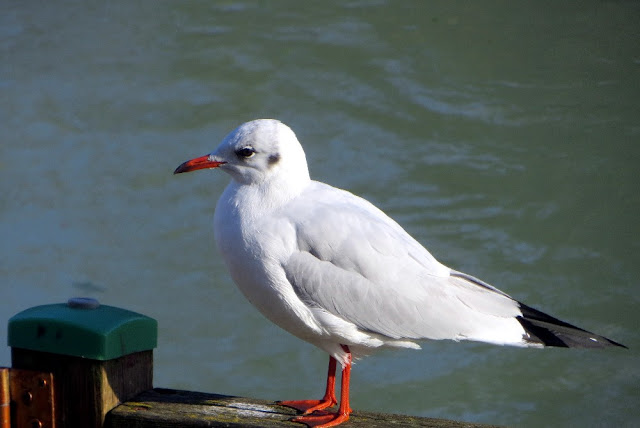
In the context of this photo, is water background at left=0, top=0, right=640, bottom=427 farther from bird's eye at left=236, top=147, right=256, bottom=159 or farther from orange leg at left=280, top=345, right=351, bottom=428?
bird's eye at left=236, top=147, right=256, bottom=159

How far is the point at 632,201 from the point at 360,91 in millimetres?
2271

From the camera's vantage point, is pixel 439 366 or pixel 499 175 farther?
pixel 499 175

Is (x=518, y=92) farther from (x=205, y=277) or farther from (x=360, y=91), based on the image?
(x=205, y=277)

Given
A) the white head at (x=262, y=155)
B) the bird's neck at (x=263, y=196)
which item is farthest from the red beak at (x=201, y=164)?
the bird's neck at (x=263, y=196)

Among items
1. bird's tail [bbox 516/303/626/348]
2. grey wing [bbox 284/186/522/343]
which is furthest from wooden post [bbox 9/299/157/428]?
bird's tail [bbox 516/303/626/348]

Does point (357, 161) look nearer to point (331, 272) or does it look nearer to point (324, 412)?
point (331, 272)

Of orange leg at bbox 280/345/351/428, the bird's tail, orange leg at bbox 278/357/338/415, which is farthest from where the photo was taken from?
the bird's tail

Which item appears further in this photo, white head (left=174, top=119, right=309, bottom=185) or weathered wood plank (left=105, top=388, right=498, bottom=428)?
white head (left=174, top=119, right=309, bottom=185)

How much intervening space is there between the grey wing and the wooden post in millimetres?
608

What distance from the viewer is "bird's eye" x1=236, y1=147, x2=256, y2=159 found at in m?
2.90

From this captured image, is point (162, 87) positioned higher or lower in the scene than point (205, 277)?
higher

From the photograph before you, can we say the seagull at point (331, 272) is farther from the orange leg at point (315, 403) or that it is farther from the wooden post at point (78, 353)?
the wooden post at point (78, 353)

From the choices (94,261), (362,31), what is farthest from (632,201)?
(94,261)

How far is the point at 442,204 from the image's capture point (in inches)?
263
